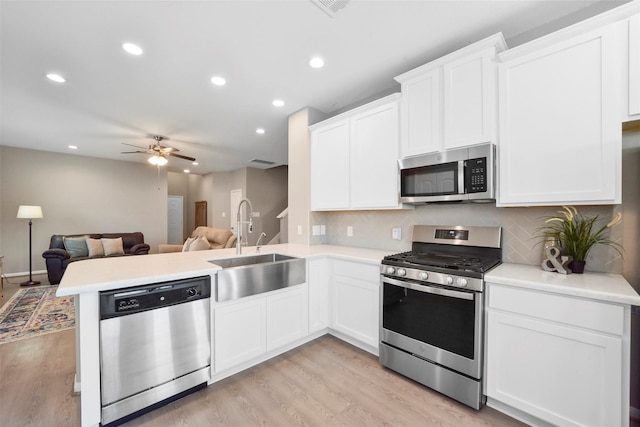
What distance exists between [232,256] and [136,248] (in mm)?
4996

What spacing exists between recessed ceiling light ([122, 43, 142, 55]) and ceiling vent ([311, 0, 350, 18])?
62.4 inches

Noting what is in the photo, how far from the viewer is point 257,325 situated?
2.25m

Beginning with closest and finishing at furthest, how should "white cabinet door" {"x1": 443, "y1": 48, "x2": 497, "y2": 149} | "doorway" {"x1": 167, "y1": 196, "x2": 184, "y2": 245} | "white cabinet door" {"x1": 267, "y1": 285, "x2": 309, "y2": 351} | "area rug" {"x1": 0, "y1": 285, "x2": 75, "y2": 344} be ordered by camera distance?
"white cabinet door" {"x1": 443, "y1": 48, "x2": 497, "y2": 149} < "white cabinet door" {"x1": 267, "y1": 285, "x2": 309, "y2": 351} < "area rug" {"x1": 0, "y1": 285, "x2": 75, "y2": 344} < "doorway" {"x1": 167, "y1": 196, "x2": 184, "y2": 245}

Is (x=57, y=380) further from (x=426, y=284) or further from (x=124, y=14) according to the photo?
(x=426, y=284)

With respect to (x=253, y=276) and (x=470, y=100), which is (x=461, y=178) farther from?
(x=253, y=276)

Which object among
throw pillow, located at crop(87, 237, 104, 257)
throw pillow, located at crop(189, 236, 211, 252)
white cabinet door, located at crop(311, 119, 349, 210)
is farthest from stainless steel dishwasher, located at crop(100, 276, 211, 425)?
throw pillow, located at crop(87, 237, 104, 257)

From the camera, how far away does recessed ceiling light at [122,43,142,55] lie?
2.22m

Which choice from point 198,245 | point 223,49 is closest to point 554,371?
point 223,49

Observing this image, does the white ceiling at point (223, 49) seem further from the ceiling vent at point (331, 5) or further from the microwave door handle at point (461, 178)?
the microwave door handle at point (461, 178)

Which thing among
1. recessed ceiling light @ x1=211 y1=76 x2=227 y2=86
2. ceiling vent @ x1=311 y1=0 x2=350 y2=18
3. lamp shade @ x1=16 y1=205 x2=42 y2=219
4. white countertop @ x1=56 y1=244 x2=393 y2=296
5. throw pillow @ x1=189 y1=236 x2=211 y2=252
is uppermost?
recessed ceiling light @ x1=211 y1=76 x2=227 y2=86

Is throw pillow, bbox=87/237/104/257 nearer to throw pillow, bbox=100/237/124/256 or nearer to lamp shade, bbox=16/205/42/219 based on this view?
throw pillow, bbox=100/237/124/256

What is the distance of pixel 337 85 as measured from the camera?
289 cm

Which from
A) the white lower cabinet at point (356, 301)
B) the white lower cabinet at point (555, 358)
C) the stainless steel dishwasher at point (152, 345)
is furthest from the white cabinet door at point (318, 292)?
the white lower cabinet at point (555, 358)

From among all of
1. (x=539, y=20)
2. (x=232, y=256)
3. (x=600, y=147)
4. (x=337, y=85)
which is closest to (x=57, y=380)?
(x=232, y=256)
